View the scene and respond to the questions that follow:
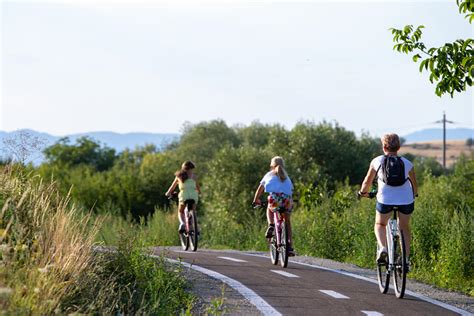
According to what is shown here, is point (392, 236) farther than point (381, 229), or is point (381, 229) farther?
point (381, 229)

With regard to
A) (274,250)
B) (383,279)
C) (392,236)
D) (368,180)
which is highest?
(368,180)

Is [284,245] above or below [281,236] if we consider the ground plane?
below

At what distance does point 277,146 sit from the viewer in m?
48.6

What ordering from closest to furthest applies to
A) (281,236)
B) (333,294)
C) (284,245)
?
(333,294), (284,245), (281,236)

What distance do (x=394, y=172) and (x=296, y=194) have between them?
26380 mm

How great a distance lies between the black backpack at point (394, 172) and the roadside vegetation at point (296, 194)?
272cm

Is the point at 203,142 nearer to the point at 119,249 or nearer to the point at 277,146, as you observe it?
the point at 277,146

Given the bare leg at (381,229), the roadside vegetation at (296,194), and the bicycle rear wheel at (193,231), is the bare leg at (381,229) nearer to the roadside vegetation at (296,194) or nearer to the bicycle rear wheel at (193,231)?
the roadside vegetation at (296,194)

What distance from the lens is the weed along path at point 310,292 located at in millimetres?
10008

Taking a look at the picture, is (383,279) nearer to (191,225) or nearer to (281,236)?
(281,236)

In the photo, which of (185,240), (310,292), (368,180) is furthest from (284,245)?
(185,240)

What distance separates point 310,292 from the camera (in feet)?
36.9

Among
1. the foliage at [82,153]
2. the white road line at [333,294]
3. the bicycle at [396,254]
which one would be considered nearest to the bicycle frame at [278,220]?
the white road line at [333,294]

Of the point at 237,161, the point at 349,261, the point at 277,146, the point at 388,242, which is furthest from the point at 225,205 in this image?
the point at 388,242
